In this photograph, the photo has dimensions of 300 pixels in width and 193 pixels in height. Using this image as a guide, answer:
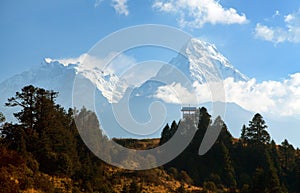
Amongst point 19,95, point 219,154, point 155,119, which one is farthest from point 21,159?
point 219,154

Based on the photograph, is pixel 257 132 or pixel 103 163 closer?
pixel 103 163

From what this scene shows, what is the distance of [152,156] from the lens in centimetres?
6084

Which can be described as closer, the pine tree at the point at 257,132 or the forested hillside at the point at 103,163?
the forested hillside at the point at 103,163

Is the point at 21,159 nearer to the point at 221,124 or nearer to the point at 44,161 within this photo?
the point at 44,161

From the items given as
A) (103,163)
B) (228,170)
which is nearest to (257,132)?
(228,170)

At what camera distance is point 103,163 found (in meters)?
55.8

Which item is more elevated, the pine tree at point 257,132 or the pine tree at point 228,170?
the pine tree at point 257,132

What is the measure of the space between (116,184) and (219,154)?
992 inches

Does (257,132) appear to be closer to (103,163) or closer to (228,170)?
(228,170)

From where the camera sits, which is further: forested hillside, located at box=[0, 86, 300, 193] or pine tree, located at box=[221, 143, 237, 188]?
pine tree, located at box=[221, 143, 237, 188]

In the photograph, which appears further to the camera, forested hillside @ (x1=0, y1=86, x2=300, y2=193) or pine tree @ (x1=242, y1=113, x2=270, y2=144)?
pine tree @ (x1=242, y1=113, x2=270, y2=144)

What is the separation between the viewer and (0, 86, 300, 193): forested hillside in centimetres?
3769

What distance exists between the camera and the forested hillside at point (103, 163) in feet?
124

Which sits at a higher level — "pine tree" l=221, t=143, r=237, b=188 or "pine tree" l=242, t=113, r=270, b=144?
"pine tree" l=242, t=113, r=270, b=144
